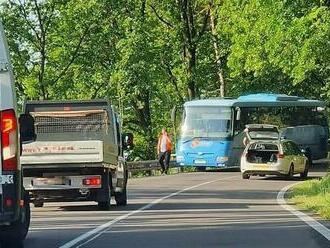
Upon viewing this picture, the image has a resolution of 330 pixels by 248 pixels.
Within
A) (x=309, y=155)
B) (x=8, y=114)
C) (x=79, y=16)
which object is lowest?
(x=309, y=155)

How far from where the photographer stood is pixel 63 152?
1895 centimetres

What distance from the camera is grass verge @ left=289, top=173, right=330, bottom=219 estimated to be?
19.0 metres

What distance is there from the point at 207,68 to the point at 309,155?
1094cm

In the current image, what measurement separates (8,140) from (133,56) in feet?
134

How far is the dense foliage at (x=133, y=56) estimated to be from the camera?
5231 centimetres

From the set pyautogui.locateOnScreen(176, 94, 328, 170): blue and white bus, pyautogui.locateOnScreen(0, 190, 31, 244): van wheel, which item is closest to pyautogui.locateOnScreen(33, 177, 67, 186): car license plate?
pyautogui.locateOnScreen(0, 190, 31, 244): van wheel

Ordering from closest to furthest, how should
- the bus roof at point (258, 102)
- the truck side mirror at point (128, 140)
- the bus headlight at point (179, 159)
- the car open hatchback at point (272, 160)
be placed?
the truck side mirror at point (128, 140) < the car open hatchback at point (272, 160) < the bus headlight at point (179, 159) < the bus roof at point (258, 102)

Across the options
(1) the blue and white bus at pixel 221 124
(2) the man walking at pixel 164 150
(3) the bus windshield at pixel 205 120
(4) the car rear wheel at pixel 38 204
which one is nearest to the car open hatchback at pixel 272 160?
(2) the man walking at pixel 164 150

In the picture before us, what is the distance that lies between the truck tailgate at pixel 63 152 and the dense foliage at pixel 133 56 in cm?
3198

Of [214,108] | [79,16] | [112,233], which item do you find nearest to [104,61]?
[79,16]

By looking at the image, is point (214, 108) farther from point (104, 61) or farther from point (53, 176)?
point (53, 176)

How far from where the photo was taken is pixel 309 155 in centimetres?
4709

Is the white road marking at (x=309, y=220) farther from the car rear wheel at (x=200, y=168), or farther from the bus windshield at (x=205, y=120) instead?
the car rear wheel at (x=200, y=168)

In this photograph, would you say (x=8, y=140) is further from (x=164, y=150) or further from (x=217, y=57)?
(x=217, y=57)
